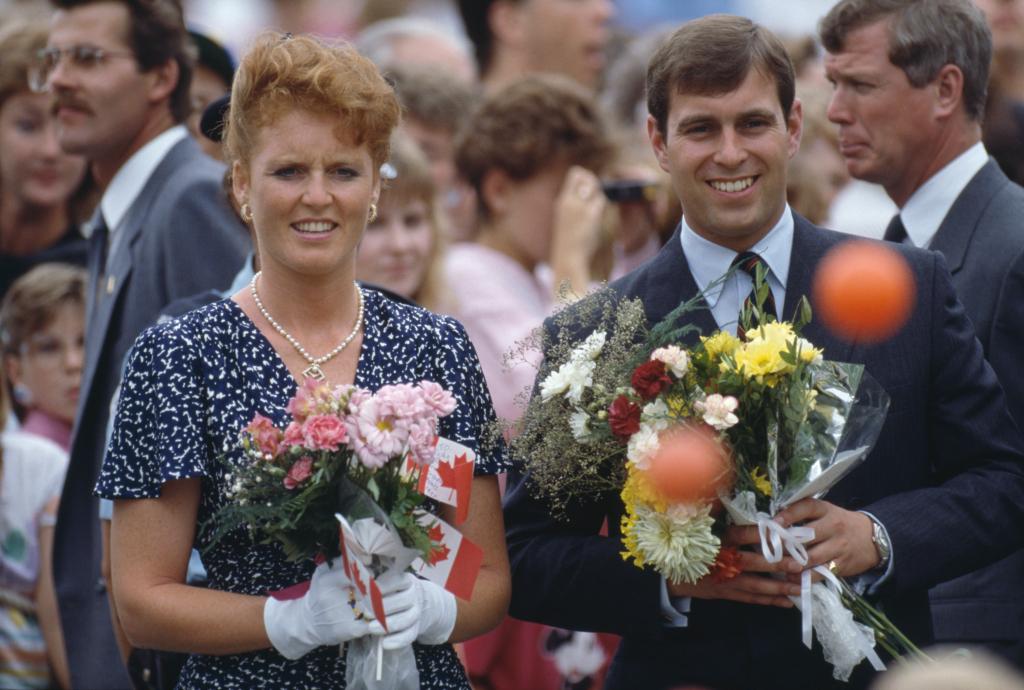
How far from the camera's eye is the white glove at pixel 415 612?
3.57m

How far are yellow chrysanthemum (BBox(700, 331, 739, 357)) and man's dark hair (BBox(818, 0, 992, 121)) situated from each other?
1.63 meters

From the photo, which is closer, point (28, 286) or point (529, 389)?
point (529, 389)

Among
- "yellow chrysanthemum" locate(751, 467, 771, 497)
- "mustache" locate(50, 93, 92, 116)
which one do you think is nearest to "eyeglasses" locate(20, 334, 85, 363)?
"mustache" locate(50, 93, 92, 116)

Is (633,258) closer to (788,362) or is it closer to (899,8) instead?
(899,8)

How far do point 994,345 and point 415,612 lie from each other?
6.18ft

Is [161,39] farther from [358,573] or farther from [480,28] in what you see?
[480,28]

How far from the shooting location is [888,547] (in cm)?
386

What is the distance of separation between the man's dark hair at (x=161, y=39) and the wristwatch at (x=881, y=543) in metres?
3.17

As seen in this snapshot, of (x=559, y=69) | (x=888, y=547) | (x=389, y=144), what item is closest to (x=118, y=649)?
(x=389, y=144)

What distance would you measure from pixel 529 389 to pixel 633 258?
3.40 meters

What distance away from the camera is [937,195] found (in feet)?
16.1

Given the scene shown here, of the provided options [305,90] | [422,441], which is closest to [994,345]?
[422,441]

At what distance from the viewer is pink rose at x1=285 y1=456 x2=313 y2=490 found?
347 cm

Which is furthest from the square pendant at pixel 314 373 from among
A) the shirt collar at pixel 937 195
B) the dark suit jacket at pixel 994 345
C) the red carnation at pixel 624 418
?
the shirt collar at pixel 937 195
